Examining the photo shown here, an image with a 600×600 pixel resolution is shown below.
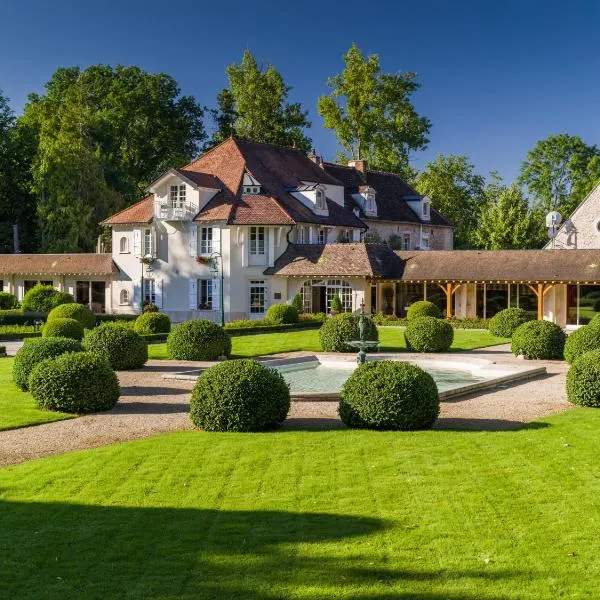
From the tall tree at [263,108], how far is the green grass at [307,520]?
50.4m

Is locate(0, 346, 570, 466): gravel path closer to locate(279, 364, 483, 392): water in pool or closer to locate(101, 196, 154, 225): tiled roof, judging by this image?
locate(279, 364, 483, 392): water in pool

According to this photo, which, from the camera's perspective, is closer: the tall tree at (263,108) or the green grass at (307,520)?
the green grass at (307,520)

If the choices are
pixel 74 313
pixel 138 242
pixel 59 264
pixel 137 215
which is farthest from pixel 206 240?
pixel 74 313

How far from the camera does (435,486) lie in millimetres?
10164

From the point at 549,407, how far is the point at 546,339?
9.79m

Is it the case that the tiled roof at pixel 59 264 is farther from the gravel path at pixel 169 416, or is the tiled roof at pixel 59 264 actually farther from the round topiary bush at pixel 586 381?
the round topiary bush at pixel 586 381

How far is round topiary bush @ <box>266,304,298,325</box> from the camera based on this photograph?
129 ft

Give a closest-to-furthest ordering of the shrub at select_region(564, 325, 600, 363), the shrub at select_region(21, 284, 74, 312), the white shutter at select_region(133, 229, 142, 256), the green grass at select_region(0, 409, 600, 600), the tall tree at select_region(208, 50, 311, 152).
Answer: the green grass at select_region(0, 409, 600, 600) < the shrub at select_region(564, 325, 600, 363) < the shrub at select_region(21, 284, 74, 312) < the white shutter at select_region(133, 229, 142, 256) < the tall tree at select_region(208, 50, 311, 152)

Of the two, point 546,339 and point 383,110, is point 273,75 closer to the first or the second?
point 383,110

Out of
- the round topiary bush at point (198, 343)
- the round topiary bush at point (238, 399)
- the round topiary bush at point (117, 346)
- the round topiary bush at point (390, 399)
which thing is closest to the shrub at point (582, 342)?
the round topiary bush at point (390, 399)

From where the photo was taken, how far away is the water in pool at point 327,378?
66.0ft

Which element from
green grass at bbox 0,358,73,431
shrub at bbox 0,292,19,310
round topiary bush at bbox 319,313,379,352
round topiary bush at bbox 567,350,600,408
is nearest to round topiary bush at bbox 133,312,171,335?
round topiary bush at bbox 319,313,379,352

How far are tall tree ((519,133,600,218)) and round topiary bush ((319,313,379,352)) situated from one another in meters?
46.6

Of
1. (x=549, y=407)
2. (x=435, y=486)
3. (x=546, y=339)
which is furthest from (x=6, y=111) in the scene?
(x=435, y=486)
